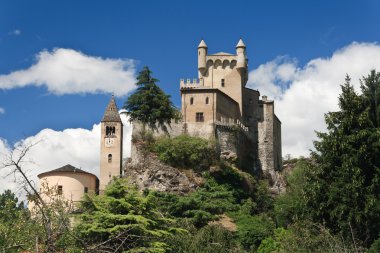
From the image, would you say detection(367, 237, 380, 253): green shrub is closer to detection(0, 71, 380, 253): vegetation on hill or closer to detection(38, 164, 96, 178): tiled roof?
detection(0, 71, 380, 253): vegetation on hill

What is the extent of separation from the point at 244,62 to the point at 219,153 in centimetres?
1463

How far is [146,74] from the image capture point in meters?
68.5

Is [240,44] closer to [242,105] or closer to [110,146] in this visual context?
[242,105]

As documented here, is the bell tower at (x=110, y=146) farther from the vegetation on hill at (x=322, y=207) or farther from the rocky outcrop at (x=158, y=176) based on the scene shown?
the vegetation on hill at (x=322, y=207)

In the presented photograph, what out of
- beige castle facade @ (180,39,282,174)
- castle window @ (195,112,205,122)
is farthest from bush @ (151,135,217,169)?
beige castle facade @ (180,39,282,174)

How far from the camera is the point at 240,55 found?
75812 mm

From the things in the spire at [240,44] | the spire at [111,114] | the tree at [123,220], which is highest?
the spire at [240,44]

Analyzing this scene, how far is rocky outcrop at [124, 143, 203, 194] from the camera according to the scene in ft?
204

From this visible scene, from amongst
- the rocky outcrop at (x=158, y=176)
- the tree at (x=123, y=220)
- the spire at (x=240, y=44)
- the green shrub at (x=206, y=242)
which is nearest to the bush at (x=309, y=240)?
the green shrub at (x=206, y=242)

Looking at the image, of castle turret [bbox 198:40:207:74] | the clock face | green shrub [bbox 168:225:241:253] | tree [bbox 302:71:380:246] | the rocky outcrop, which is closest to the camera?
tree [bbox 302:71:380:246]

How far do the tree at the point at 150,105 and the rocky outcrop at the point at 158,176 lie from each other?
3331mm

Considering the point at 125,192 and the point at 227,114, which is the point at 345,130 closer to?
the point at 125,192

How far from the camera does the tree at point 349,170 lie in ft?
126

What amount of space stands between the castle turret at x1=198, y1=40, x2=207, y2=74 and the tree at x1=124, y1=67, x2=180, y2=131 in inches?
327
